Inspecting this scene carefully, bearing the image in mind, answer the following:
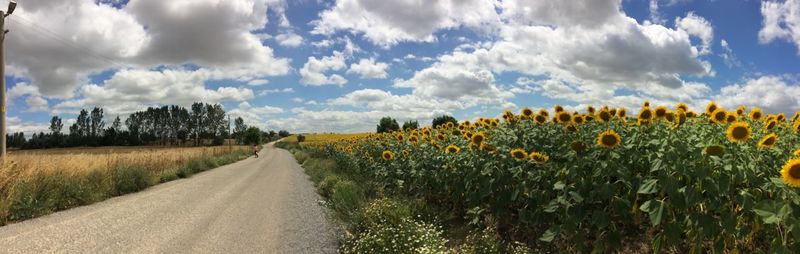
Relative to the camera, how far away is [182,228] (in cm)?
912

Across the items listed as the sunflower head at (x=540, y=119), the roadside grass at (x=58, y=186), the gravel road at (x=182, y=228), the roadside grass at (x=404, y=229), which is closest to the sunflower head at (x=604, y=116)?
the sunflower head at (x=540, y=119)

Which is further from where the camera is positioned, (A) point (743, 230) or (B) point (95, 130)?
(B) point (95, 130)

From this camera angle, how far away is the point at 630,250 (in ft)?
17.5

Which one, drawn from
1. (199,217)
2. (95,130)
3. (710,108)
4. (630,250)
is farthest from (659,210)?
(95,130)

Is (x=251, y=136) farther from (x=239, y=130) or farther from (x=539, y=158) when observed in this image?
(x=539, y=158)

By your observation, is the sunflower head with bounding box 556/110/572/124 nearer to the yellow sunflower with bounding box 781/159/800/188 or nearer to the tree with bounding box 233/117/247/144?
the yellow sunflower with bounding box 781/159/800/188

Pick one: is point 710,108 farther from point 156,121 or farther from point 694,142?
point 156,121

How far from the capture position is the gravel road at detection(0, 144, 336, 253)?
25.2 feet

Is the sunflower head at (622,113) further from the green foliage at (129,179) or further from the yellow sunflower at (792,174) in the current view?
the green foliage at (129,179)

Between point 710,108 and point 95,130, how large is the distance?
164418mm

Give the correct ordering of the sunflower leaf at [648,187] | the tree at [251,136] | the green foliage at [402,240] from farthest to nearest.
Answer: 1. the tree at [251,136]
2. the green foliage at [402,240]
3. the sunflower leaf at [648,187]

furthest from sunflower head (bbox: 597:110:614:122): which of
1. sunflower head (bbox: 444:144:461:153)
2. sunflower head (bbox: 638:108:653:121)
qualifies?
sunflower head (bbox: 444:144:461:153)

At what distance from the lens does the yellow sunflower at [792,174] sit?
319 cm

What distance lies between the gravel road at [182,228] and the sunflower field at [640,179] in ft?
9.78
